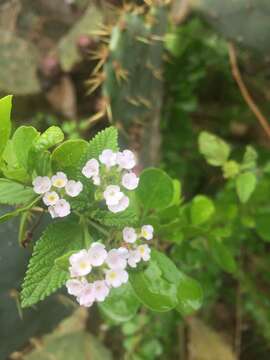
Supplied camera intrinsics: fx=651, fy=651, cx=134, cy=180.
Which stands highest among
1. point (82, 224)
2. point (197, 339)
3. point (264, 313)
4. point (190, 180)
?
point (82, 224)

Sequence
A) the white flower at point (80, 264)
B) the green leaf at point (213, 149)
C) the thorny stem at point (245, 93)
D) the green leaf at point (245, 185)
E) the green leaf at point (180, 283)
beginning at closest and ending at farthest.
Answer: the white flower at point (80, 264) < the green leaf at point (180, 283) < the green leaf at point (245, 185) < the green leaf at point (213, 149) < the thorny stem at point (245, 93)

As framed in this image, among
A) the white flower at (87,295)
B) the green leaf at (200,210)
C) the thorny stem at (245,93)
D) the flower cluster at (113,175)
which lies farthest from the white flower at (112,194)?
the thorny stem at (245,93)

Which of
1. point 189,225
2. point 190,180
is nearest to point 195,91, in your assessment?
point 190,180

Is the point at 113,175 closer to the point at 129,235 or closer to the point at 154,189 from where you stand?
the point at 129,235

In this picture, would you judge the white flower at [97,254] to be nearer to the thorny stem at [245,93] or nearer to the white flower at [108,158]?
the white flower at [108,158]

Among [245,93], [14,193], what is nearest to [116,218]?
[14,193]

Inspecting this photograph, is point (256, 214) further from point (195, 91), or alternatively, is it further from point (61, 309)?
point (195, 91)
